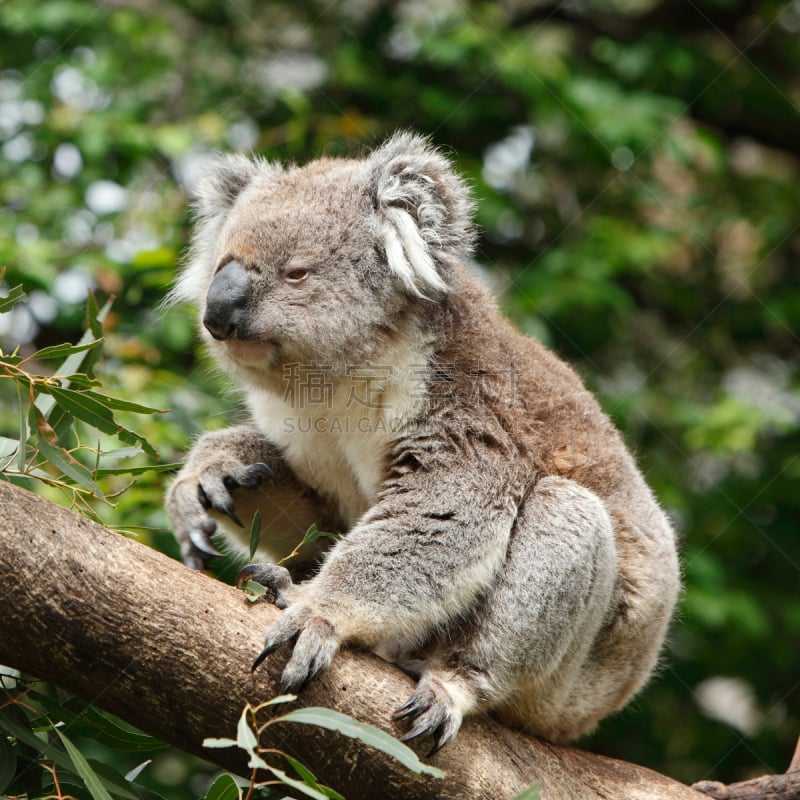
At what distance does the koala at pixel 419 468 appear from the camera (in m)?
3.29

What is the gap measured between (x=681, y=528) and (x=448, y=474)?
4.03m

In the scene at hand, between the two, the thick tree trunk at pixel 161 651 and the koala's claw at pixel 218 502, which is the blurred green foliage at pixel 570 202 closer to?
the koala's claw at pixel 218 502

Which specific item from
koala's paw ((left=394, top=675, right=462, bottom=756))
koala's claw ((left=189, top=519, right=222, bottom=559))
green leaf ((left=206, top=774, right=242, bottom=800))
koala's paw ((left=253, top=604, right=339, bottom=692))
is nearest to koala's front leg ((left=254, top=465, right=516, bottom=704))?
koala's paw ((left=253, top=604, right=339, bottom=692))

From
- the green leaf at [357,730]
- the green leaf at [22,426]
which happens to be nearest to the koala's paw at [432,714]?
the green leaf at [357,730]

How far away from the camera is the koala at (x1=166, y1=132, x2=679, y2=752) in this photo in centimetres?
329

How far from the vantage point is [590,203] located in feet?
25.6

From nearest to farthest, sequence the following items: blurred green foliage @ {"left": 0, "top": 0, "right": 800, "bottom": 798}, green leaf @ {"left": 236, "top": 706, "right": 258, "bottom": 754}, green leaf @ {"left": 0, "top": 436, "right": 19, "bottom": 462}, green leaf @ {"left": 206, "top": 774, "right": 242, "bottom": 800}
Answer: green leaf @ {"left": 236, "top": 706, "right": 258, "bottom": 754} → green leaf @ {"left": 206, "top": 774, "right": 242, "bottom": 800} → green leaf @ {"left": 0, "top": 436, "right": 19, "bottom": 462} → blurred green foliage @ {"left": 0, "top": 0, "right": 800, "bottom": 798}

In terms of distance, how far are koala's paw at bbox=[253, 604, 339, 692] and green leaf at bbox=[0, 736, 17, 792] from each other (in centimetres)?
72

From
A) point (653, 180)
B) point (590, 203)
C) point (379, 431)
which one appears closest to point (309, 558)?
point (379, 431)

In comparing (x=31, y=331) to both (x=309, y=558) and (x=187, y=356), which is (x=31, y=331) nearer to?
(x=187, y=356)

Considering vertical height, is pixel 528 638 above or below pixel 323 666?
above

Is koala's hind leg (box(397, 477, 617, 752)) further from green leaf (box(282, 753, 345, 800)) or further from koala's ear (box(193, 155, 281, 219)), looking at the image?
koala's ear (box(193, 155, 281, 219))

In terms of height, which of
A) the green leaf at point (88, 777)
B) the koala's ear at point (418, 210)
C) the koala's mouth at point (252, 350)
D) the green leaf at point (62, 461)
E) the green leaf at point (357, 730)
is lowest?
the green leaf at point (88, 777)

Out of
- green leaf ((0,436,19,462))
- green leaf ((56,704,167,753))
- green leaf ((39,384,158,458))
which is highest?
green leaf ((39,384,158,458))
